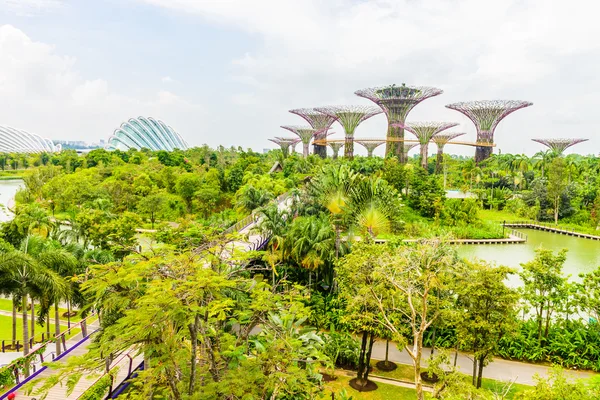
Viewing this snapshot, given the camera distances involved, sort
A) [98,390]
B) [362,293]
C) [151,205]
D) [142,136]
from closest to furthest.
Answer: [98,390]
[362,293]
[151,205]
[142,136]

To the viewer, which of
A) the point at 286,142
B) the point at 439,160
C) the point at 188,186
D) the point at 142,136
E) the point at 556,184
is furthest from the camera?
the point at 142,136

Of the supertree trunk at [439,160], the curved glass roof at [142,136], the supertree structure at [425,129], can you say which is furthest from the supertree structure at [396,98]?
the curved glass roof at [142,136]

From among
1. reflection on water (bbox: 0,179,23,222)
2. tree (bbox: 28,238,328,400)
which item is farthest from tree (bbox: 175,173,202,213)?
tree (bbox: 28,238,328,400)

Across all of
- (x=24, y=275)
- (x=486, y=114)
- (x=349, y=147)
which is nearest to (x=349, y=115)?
(x=349, y=147)

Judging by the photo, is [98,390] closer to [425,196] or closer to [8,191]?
[425,196]

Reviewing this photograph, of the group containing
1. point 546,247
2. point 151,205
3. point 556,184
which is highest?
point 556,184

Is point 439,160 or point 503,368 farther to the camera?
point 439,160

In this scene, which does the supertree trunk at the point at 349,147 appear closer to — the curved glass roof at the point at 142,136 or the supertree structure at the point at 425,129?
the supertree structure at the point at 425,129

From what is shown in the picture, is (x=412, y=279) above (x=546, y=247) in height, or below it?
above
